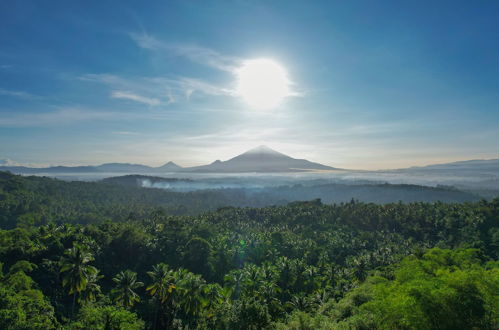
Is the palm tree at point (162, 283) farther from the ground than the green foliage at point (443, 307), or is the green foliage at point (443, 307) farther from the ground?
the green foliage at point (443, 307)

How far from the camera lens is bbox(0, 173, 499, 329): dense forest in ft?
84.8

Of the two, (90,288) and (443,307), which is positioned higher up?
(443,307)

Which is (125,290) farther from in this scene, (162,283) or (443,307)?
(443,307)

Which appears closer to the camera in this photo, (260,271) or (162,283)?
(162,283)

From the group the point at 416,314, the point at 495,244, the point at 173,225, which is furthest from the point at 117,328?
the point at 495,244

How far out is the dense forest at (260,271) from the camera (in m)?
25.9

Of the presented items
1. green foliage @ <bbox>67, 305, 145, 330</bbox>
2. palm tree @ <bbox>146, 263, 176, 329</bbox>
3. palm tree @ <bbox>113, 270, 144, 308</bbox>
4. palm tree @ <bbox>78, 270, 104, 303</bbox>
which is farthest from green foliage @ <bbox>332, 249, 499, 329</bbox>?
palm tree @ <bbox>78, 270, 104, 303</bbox>

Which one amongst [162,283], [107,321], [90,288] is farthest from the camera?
[90,288]

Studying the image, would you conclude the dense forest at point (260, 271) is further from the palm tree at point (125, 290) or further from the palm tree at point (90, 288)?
the palm tree at point (90, 288)

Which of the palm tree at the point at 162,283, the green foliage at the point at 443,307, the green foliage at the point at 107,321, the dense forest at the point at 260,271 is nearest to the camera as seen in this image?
the green foliage at the point at 443,307

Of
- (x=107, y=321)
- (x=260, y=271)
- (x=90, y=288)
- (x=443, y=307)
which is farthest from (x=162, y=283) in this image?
(x=443, y=307)

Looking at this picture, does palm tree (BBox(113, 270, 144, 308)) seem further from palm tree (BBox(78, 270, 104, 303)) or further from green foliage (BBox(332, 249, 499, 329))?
green foliage (BBox(332, 249, 499, 329))

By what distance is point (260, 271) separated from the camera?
169ft

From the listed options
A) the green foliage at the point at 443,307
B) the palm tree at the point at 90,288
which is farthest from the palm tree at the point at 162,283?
the green foliage at the point at 443,307
